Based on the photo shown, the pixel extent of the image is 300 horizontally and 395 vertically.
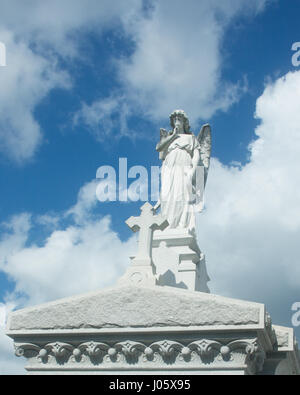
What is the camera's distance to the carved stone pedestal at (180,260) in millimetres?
9211

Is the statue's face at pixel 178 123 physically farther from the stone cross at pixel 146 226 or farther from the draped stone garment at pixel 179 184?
the stone cross at pixel 146 226

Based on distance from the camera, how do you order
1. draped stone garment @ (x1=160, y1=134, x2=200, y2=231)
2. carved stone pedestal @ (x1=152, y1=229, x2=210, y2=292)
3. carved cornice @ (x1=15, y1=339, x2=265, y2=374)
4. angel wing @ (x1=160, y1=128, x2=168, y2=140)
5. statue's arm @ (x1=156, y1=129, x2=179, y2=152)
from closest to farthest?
carved cornice @ (x1=15, y1=339, x2=265, y2=374), carved stone pedestal @ (x1=152, y1=229, x2=210, y2=292), draped stone garment @ (x1=160, y1=134, x2=200, y2=231), statue's arm @ (x1=156, y1=129, x2=179, y2=152), angel wing @ (x1=160, y1=128, x2=168, y2=140)

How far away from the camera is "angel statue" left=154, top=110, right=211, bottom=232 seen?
10703 mm

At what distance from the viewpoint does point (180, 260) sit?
9.59 metres

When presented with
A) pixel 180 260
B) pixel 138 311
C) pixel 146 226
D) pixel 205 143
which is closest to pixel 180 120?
pixel 205 143

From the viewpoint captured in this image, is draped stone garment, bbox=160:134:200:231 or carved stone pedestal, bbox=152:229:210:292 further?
draped stone garment, bbox=160:134:200:231

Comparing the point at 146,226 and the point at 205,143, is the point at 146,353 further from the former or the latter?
the point at 205,143

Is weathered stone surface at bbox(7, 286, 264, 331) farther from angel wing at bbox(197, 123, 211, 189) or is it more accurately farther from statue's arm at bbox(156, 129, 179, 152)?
angel wing at bbox(197, 123, 211, 189)

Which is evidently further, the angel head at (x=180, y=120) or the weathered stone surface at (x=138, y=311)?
the angel head at (x=180, y=120)

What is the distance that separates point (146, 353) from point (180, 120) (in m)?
6.20

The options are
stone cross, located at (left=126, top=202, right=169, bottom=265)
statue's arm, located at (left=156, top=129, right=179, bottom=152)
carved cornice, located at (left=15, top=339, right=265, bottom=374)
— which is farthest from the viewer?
statue's arm, located at (left=156, top=129, right=179, bottom=152)

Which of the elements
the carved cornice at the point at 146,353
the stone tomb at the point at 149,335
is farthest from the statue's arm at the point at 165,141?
the carved cornice at the point at 146,353

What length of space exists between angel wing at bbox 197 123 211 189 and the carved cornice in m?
A: 5.92

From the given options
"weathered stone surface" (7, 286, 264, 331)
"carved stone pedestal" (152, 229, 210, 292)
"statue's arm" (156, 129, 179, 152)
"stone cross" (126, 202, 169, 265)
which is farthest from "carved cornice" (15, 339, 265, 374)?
"statue's arm" (156, 129, 179, 152)
